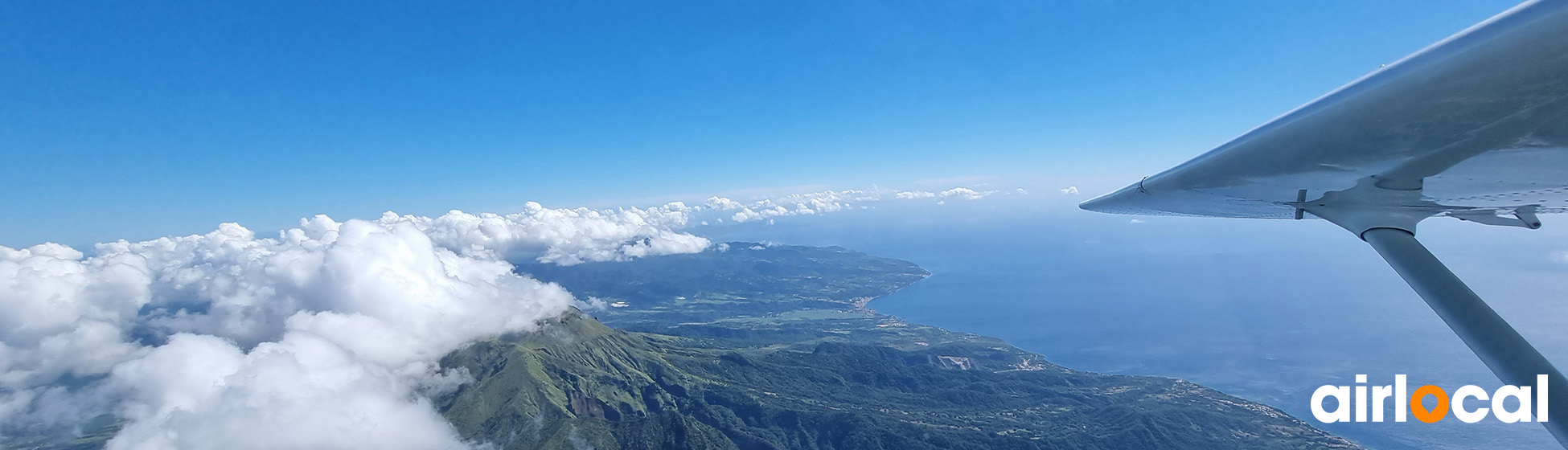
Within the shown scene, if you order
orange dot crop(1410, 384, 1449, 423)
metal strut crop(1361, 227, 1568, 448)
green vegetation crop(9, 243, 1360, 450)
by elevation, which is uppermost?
metal strut crop(1361, 227, 1568, 448)

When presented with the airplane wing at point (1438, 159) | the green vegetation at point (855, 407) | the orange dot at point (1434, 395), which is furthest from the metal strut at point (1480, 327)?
the green vegetation at point (855, 407)

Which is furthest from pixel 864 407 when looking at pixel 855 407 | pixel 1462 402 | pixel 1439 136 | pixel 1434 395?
pixel 1439 136

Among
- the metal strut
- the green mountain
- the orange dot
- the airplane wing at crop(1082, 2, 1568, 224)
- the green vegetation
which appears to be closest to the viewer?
the airplane wing at crop(1082, 2, 1568, 224)

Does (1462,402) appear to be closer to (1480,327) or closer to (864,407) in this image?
(1480,327)

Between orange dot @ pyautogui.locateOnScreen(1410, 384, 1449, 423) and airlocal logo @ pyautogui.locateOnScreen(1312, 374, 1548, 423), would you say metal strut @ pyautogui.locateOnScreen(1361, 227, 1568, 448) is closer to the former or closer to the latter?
airlocal logo @ pyautogui.locateOnScreen(1312, 374, 1548, 423)

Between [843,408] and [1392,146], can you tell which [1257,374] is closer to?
[843,408]

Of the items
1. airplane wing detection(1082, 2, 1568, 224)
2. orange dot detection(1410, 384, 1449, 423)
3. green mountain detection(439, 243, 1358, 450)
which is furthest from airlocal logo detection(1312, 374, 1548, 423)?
green mountain detection(439, 243, 1358, 450)

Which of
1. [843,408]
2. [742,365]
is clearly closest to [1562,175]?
[843,408]
